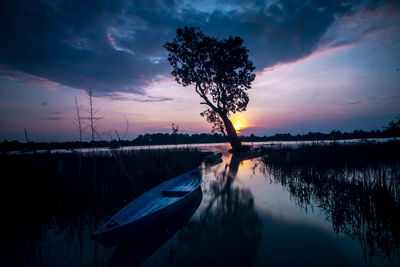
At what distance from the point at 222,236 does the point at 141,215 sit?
6.94 feet

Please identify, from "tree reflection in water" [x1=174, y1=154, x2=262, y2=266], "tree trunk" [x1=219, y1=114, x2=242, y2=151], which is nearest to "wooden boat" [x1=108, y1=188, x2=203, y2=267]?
"tree reflection in water" [x1=174, y1=154, x2=262, y2=266]

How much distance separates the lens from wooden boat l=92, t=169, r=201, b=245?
10.2 feet

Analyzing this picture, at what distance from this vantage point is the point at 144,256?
11.3 feet

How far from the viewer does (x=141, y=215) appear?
4234 mm

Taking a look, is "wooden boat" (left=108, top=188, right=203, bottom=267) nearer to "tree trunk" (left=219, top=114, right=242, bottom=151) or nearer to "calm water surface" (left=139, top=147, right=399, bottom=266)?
"calm water surface" (left=139, top=147, right=399, bottom=266)

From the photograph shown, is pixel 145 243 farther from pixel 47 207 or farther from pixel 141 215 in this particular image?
pixel 47 207

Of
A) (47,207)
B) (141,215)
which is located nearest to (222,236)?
(141,215)

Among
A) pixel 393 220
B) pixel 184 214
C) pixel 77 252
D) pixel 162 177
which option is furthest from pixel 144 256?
pixel 162 177

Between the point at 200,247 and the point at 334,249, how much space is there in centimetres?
284

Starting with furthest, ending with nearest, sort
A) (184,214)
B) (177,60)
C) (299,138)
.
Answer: (299,138) < (177,60) < (184,214)

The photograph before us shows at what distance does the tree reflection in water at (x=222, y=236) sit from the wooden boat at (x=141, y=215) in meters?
0.75

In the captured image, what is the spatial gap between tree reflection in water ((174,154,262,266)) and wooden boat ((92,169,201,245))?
0.75 m

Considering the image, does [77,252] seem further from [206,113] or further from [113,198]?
[206,113]

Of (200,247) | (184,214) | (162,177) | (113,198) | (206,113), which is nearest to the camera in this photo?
(200,247)
